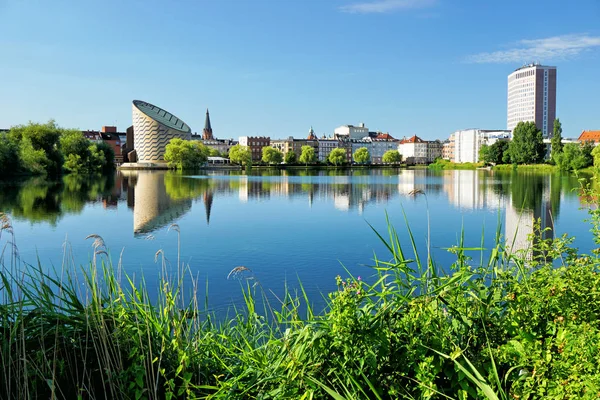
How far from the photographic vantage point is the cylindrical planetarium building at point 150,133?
4680 inches

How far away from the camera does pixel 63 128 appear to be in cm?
6725

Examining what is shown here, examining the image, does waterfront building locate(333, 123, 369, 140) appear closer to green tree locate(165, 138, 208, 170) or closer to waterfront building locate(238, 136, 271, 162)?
waterfront building locate(238, 136, 271, 162)

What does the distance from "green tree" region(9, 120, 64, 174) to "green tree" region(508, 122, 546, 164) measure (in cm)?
6843

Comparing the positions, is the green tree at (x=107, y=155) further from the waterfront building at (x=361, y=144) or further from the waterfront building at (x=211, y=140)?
the waterfront building at (x=361, y=144)

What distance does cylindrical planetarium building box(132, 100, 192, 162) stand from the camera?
11888 cm

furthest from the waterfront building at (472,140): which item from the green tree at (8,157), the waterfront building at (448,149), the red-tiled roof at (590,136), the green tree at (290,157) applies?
the green tree at (8,157)

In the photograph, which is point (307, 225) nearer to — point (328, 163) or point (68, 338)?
point (68, 338)

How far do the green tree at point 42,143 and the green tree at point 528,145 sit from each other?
224ft

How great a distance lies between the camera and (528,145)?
291ft

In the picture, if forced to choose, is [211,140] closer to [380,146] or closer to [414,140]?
[380,146]

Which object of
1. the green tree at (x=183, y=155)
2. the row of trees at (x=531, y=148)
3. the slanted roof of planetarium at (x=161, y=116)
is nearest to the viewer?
the row of trees at (x=531, y=148)

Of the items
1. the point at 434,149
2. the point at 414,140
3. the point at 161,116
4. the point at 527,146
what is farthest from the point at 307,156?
the point at 527,146

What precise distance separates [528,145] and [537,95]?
74.0 meters

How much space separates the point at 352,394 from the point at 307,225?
1650cm
